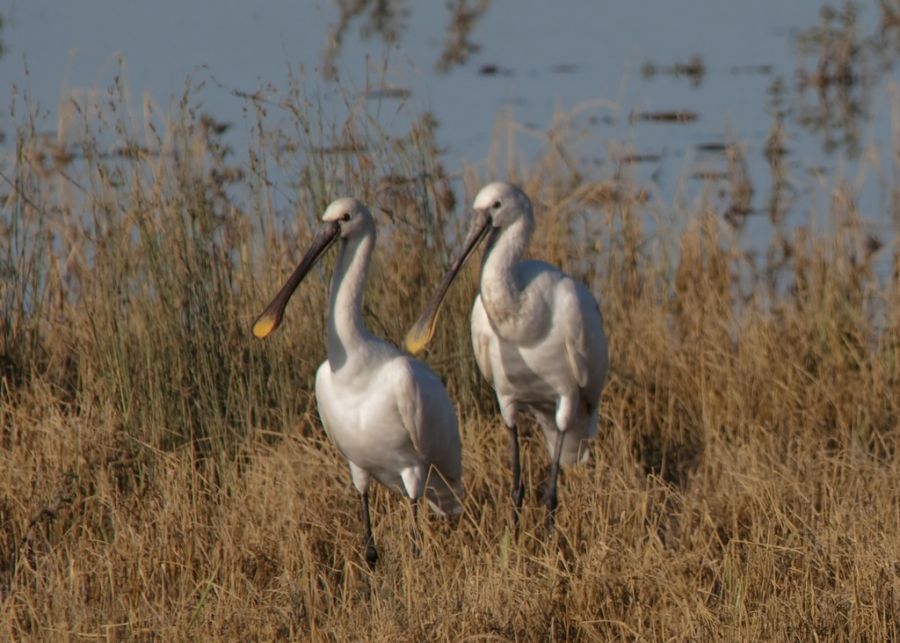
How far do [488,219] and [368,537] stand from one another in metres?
1.27

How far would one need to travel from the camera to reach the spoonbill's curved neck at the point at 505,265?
621 cm

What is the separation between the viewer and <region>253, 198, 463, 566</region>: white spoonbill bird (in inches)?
222

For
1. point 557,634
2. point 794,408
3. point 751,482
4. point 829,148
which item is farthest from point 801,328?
point 829,148

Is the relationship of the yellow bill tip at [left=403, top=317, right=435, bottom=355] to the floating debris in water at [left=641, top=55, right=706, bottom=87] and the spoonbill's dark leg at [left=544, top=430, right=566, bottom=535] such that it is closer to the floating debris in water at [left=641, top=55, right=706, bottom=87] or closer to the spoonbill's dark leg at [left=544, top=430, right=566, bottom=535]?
the spoonbill's dark leg at [left=544, top=430, right=566, bottom=535]

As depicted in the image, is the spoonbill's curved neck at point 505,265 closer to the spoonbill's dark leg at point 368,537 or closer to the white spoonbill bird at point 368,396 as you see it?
the white spoonbill bird at point 368,396

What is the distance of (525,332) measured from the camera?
6320 millimetres

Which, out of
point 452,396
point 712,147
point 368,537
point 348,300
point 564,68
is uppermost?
point 564,68

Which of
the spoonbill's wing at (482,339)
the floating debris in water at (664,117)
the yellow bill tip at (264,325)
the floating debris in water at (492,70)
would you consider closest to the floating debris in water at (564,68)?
the floating debris in water at (492,70)

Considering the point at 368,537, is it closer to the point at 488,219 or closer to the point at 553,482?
the point at 553,482

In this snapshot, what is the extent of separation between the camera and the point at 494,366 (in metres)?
6.49

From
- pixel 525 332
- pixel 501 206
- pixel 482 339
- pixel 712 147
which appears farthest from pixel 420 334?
pixel 712 147

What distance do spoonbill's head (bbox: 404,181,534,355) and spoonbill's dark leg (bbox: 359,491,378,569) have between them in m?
0.65

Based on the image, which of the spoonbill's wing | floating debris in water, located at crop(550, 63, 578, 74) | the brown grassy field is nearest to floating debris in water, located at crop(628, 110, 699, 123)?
floating debris in water, located at crop(550, 63, 578, 74)

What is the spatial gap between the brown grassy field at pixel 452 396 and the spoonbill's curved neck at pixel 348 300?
53cm
